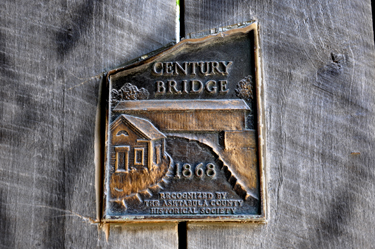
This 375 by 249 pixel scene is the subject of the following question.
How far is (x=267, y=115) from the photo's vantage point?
1080 millimetres

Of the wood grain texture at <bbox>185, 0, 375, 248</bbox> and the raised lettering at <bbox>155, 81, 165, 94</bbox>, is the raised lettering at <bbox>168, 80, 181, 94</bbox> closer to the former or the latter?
the raised lettering at <bbox>155, 81, 165, 94</bbox>

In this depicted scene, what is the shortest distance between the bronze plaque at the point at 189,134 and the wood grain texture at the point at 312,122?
0.21 feet

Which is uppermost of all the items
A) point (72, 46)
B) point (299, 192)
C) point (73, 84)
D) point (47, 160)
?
point (72, 46)

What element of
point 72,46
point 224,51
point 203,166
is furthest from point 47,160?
point 224,51

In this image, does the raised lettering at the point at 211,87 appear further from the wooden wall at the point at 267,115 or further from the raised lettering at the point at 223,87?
the wooden wall at the point at 267,115

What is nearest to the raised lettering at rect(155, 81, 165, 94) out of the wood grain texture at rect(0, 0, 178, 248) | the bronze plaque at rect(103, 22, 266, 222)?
the bronze plaque at rect(103, 22, 266, 222)

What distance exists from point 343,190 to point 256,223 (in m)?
0.29

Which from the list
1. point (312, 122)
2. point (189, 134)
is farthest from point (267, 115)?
point (189, 134)

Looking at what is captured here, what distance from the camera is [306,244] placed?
1029 mm

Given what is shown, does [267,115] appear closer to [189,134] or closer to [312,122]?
[312,122]

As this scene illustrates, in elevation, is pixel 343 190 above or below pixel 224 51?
below

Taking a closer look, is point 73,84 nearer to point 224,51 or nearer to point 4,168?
point 4,168

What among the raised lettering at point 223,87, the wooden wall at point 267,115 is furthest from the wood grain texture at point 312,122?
the raised lettering at point 223,87

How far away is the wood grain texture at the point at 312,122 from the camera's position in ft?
3.40
